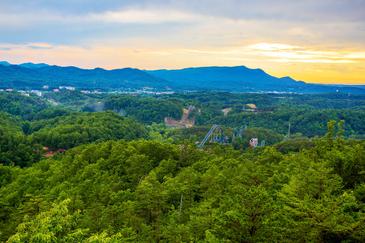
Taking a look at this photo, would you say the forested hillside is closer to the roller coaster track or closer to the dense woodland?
the dense woodland

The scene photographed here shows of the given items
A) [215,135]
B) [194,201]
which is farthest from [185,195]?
[215,135]

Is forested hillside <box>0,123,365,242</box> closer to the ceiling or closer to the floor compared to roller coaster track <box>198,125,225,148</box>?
closer to the ceiling

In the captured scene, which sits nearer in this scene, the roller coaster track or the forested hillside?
the forested hillside

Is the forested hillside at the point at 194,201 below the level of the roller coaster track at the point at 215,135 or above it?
above

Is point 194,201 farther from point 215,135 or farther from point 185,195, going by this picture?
point 215,135

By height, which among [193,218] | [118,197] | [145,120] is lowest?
[145,120]

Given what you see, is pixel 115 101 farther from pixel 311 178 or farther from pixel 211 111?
pixel 311 178

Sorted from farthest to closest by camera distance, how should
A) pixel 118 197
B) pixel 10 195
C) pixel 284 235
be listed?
pixel 10 195, pixel 118 197, pixel 284 235

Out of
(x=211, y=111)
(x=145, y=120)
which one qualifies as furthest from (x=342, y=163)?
(x=211, y=111)

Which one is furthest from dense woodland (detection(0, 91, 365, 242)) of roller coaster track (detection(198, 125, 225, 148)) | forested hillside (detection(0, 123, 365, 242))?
roller coaster track (detection(198, 125, 225, 148))

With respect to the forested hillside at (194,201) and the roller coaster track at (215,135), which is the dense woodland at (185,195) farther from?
the roller coaster track at (215,135)

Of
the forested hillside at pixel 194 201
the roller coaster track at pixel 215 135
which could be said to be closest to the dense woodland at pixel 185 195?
the forested hillside at pixel 194 201
